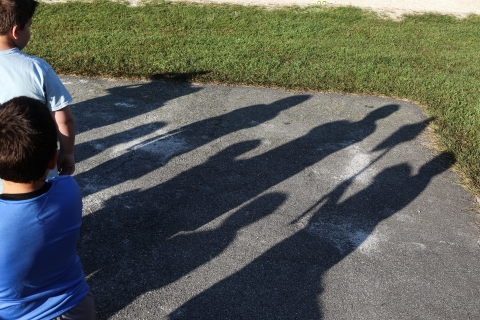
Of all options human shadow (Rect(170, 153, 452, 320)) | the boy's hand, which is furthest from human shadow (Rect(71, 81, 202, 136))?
human shadow (Rect(170, 153, 452, 320))

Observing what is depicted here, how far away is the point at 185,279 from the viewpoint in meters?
3.70

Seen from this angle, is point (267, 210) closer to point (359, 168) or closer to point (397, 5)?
point (359, 168)

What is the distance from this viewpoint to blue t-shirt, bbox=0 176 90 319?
2078 mm

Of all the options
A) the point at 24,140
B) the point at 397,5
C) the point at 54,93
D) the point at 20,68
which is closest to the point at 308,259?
the point at 54,93

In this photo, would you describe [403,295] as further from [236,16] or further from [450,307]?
[236,16]

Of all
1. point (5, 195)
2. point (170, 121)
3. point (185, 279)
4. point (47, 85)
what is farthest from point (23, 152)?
point (170, 121)

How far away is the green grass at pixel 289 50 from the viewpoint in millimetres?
7184

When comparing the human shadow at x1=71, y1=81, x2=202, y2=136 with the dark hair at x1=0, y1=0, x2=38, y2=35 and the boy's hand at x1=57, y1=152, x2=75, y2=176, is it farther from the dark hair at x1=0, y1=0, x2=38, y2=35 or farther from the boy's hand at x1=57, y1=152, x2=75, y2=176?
the dark hair at x1=0, y1=0, x2=38, y2=35

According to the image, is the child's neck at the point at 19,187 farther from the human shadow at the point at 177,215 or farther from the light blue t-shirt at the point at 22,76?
the human shadow at the point at 177,215

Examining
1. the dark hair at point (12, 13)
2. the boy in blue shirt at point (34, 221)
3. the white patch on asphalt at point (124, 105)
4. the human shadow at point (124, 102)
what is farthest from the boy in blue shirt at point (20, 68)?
the white patch on asphalt at point (124, 105)

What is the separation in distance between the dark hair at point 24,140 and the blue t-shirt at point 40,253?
0.41 feet

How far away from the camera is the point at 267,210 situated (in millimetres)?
4574

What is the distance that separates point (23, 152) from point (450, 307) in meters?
3.03

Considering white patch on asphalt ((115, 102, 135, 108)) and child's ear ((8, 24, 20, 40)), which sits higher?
child's ear ((8, 24, 20, 40))
